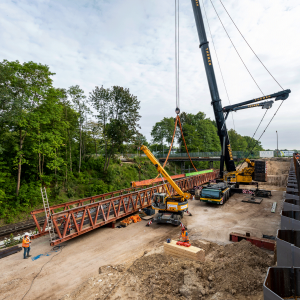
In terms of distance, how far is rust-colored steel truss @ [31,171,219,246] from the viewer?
32.9ft

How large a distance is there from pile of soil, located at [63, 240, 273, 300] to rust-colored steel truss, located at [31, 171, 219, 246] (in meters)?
3.65

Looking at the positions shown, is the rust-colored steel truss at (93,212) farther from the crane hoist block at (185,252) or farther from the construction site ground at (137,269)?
the crane hoist block at (185,252)

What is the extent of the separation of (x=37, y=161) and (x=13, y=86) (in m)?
8.57

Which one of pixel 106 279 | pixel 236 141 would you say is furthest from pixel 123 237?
pixel 236 141

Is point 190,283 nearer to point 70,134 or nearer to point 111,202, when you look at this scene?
point 111,202

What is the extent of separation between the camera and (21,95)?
17.5 meters

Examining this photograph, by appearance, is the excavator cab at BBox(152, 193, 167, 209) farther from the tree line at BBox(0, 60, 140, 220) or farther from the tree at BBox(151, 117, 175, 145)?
the tree at BBox(151, 117, 175, 145)

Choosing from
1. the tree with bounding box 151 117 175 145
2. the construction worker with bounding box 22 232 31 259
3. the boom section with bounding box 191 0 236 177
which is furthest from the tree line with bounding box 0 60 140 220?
the tree with bounding box 151 117 175 145

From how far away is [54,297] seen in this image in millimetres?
6156

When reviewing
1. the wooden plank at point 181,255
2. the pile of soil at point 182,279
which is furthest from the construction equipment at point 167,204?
the pile of soil at point 182,279

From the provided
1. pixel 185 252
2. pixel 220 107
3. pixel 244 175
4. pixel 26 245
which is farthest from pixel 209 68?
pixel 26 245

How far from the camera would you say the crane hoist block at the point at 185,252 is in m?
7.32

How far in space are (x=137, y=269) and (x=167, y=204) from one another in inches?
251

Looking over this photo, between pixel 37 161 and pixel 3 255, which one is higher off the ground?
pixel 37 161
